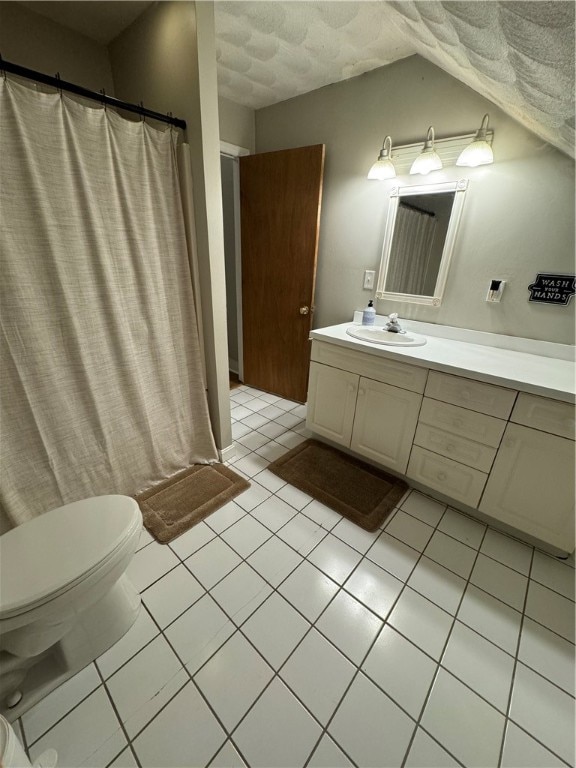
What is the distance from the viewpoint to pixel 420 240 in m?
1.91

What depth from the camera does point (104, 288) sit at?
4.32 ft

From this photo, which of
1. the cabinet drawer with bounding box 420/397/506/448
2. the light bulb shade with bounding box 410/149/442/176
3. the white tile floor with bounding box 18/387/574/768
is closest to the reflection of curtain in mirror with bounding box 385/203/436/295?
the light bulb shade with bounding box 410/149/442/176

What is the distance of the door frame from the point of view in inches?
92.5

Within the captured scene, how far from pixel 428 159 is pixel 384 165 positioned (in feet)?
0.83

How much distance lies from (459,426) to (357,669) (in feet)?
3.53

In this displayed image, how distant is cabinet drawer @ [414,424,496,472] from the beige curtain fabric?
4.47 feet

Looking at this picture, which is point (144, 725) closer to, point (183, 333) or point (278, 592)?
point (278, 592)

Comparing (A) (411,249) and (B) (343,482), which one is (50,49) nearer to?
(A) (411,249)

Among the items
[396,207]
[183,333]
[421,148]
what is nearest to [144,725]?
[183,333]

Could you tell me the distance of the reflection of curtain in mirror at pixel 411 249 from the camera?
188 cm

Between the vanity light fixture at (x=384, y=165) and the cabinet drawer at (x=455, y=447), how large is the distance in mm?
1515

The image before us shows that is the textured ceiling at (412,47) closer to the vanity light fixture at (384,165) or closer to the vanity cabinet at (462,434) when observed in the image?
the vanity light fixture at (384,165)

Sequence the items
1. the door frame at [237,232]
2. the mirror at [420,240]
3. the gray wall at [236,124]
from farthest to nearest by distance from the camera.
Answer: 1. the door frame at [237,232]
2. the gray wall at [236,124]
3. the mirror at [420,240]

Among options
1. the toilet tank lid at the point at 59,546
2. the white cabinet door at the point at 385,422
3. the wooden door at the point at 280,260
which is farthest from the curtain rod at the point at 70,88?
the white cabinet door at the point at 385,422
